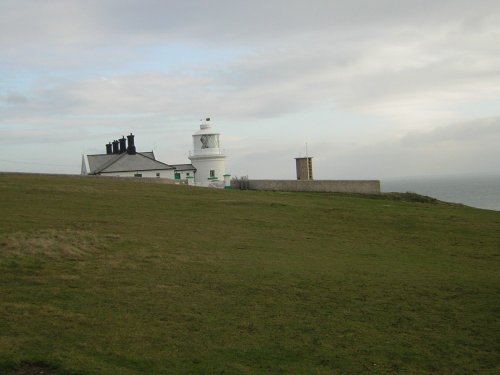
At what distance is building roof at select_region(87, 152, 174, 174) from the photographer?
5650 cm

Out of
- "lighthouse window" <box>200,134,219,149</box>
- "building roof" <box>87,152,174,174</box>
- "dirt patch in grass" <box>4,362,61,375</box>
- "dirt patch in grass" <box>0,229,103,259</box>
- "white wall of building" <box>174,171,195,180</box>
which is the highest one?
"lighthouse window" <box>200,134,219,149</box>

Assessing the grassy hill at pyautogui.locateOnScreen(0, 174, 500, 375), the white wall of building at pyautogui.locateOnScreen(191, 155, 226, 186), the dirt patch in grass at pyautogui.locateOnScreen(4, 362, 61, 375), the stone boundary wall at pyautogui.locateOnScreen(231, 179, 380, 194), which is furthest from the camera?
the white wall of building at pyautogui.locateOnScreen(191, 155, 226, 186)

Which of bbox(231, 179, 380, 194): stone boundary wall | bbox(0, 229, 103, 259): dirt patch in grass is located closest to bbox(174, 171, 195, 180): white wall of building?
bbox(231, 179, 380, 194): stone boundary wall

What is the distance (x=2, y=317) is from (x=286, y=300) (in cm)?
546

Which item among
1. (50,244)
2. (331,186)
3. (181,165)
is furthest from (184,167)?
(50,244)

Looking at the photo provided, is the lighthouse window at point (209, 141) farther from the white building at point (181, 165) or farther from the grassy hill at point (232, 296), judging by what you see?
the grassy hill at point (232, 296)

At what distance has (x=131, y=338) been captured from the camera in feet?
30.8

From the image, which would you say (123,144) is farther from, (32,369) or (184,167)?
(32,369)

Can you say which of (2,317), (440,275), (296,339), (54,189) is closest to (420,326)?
(296,339)

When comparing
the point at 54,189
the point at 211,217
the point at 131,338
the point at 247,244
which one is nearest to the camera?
the point at 131,338

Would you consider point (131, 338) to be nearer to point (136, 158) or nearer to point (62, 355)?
point (62, 355)

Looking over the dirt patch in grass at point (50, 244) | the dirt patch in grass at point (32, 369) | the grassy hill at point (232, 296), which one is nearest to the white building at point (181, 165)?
the grassy hill at point (232, 296)

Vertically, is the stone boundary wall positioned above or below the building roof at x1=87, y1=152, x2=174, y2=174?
below

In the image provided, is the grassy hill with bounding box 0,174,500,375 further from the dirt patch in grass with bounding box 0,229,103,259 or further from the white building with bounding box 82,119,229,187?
the white building with bounding box 82,119,229,187
